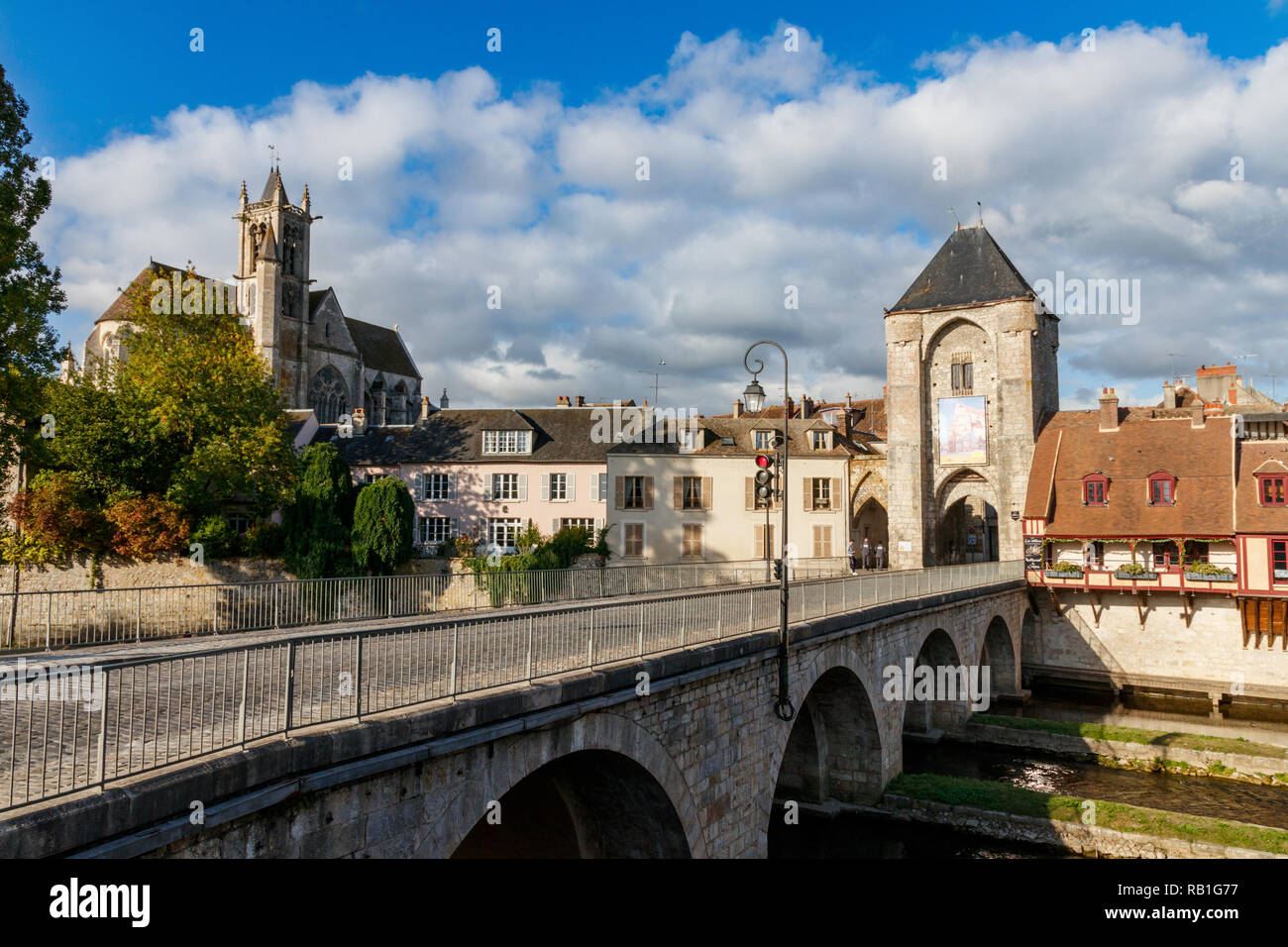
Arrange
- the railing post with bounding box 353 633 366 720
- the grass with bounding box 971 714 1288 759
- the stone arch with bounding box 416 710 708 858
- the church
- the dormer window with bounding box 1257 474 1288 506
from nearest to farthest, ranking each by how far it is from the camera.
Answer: the railing post with bounding box 353 633 366 720
the stone arch with bounding box 416 710 708 858
the grass with bounding box 971 714 1288 759
the dormer window with bounding box 1257 474 1288 506
the church

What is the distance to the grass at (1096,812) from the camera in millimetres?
14648

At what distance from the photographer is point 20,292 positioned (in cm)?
1620

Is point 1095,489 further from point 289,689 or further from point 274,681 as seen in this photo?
point 289,689

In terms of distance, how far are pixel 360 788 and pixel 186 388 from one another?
25625 mm

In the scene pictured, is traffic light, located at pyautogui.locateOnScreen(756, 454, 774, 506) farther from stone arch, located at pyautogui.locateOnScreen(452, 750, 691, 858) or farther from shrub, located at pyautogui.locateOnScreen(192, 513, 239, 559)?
shrub, located at pyautogui.locateOnScreen(192, 513, 239, 559)

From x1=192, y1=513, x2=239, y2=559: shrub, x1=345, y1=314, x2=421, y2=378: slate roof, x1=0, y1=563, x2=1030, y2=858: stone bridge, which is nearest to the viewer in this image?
x1=0, y1=563, x2=1030, y2=858: stone bridge

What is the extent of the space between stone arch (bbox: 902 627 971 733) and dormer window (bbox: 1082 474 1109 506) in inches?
462

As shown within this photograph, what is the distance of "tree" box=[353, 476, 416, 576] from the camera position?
27.9 metres

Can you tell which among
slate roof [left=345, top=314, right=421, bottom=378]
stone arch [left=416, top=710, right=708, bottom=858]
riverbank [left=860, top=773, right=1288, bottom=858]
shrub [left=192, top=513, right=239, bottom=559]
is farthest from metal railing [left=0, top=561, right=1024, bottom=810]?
slate roof [left=345, top=314, right=421, bottom=378]

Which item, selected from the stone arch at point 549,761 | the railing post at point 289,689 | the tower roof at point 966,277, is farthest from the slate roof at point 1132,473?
the railing post at point 289,689

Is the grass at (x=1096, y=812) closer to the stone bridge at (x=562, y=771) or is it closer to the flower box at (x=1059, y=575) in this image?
the stone bridge at (x=562, y=771)

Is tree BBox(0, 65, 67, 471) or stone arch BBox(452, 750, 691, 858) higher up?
tree BBox(0, 65, 67, 471)
